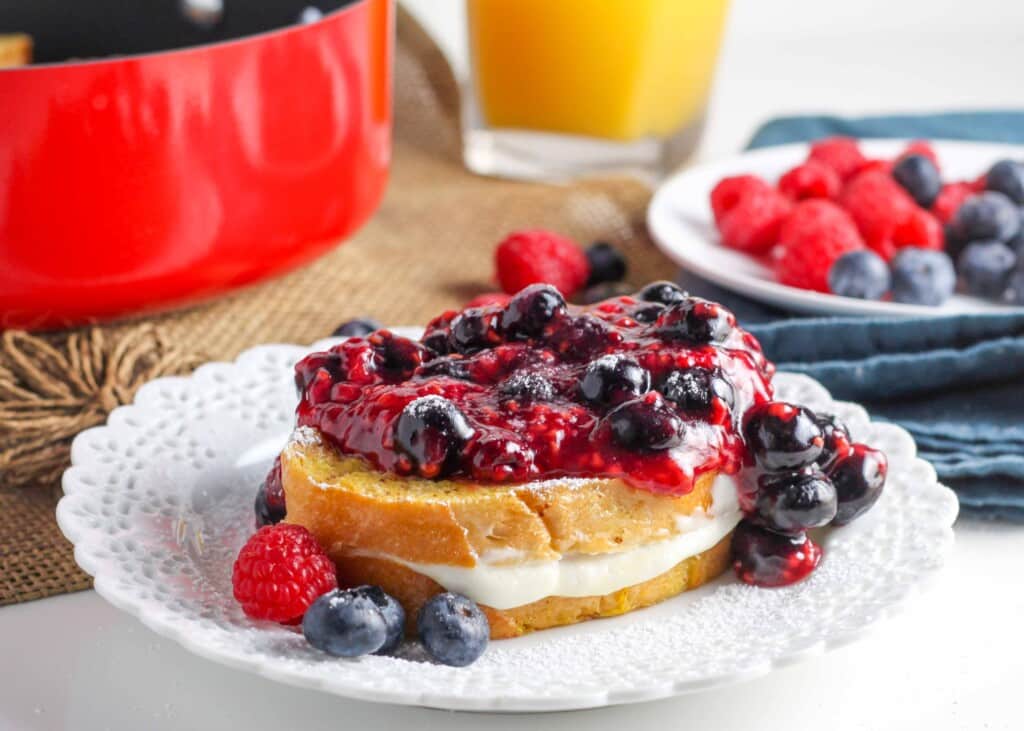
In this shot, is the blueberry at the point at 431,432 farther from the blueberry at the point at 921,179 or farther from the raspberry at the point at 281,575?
the blueberry at the point at 921,179

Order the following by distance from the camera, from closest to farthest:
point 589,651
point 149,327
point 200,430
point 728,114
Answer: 1. point 589,651
2. point 200,430
3. point 149,327
4. point 728,114

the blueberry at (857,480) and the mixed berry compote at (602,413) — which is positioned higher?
the mixed berry compote at (602,413)

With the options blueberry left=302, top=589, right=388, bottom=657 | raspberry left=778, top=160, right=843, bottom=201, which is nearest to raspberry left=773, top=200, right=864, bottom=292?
raspberry left=778, top=160, right=843, bottom=201

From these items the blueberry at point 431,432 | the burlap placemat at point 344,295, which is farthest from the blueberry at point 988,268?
the blueberry at point 431,432

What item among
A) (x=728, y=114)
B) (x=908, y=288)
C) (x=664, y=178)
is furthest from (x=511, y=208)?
(x=728, y=114)

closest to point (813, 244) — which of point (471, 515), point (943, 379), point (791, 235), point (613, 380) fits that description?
point (791, 235)

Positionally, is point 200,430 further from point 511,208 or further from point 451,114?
point 451,114
